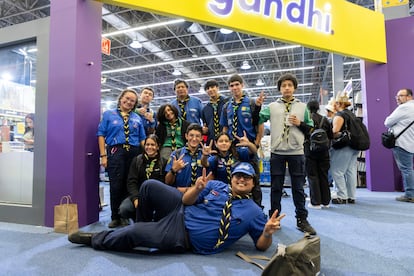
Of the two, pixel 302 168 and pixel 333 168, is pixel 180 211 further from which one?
pixel 333 168

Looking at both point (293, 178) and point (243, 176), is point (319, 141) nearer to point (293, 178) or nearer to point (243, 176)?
point (293, 178)

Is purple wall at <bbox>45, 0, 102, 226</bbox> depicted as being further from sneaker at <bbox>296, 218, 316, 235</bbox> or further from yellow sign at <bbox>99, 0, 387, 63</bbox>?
sneaker at <bbox>296, 218, 316, 235</bbox>

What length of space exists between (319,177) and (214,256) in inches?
84.4

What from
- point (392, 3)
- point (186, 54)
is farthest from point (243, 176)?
point (186, 54)

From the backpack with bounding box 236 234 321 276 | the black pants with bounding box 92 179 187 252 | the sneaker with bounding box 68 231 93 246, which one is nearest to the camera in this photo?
the backpack with bounding box 236 234 321 276

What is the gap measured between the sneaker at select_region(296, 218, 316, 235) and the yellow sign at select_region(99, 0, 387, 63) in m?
2.47

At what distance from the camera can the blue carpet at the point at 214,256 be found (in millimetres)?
1711

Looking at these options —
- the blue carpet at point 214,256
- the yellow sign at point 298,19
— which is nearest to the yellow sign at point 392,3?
the yellow sign at point 298,19

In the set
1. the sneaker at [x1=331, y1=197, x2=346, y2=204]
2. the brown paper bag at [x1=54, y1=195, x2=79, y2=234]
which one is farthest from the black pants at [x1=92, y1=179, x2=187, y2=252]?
the sneaker at [x1=331, y1=197, x2=346, y2=204]

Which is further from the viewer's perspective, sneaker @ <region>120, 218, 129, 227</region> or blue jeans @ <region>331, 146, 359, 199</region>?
blue jeans @ <region>331, 146, 359, 199</region>

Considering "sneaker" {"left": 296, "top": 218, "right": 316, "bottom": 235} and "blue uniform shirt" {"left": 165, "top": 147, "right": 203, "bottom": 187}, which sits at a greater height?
"blue uniform shirt" {"left": 165, "top": 147, "right": 203, "bottom": 187}

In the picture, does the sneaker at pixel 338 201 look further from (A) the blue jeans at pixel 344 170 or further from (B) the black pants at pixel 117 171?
(B) the black pants at pixel 117 171

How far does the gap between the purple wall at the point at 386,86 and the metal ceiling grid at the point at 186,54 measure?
4313 millimetres

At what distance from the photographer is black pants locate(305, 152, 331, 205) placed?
3465mm
